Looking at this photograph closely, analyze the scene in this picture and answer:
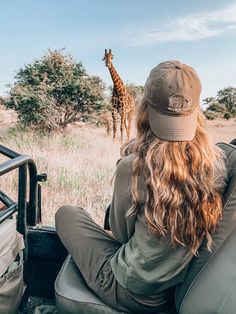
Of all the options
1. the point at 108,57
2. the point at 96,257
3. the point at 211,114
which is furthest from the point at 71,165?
the point at 211,114

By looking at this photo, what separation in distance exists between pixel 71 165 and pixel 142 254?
13.9 ft

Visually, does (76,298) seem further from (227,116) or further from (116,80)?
(227,116)

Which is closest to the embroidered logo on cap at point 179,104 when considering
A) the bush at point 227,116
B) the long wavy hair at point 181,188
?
the long wavy hair at point 181,188

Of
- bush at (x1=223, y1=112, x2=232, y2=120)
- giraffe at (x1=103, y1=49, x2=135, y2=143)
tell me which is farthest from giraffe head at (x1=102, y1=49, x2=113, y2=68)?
bush at (x1=223, y1=112, x2=232, y2=120)

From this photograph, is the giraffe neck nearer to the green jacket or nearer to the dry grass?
the dry grass

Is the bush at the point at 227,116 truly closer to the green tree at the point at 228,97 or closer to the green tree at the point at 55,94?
the green tree at the point at 228,97

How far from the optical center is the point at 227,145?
5.49 ft

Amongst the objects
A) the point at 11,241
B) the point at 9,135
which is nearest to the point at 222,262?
the point at 11,241

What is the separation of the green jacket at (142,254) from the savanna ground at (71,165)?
1.15ft

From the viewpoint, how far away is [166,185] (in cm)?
148

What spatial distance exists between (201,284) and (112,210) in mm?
391

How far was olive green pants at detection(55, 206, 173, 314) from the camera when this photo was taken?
1.68 metres

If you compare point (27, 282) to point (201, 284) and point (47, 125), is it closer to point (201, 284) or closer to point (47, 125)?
point (201, 284)

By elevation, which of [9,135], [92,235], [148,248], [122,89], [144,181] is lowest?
[9,135]
